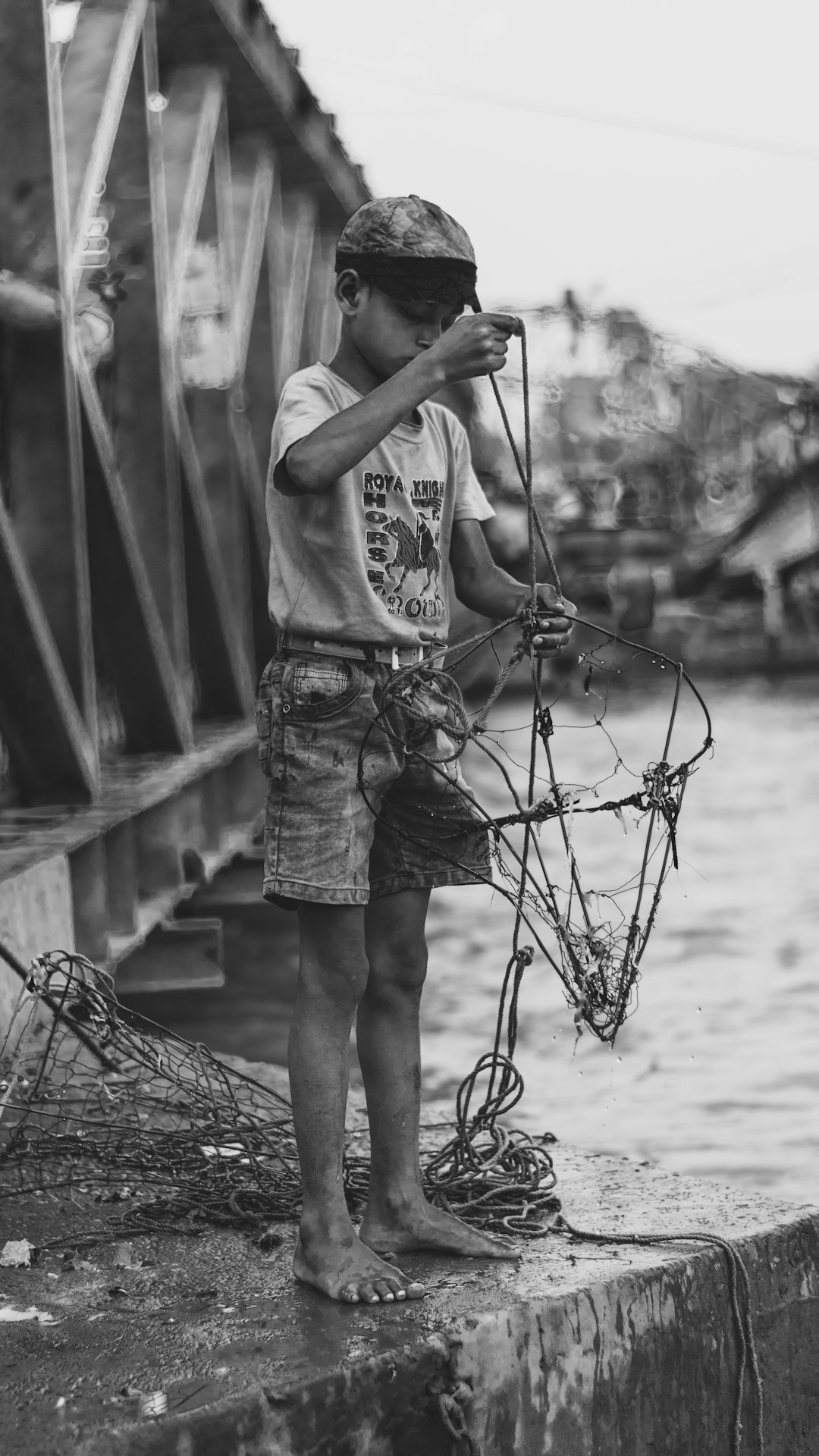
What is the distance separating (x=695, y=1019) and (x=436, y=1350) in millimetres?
4031

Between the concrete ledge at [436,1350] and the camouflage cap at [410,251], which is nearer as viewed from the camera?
the concrete ledge at [436,1350]

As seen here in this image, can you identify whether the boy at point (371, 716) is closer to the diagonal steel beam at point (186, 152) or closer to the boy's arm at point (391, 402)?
the boy's arm at point (391, 402)

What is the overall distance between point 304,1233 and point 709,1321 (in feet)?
2.32

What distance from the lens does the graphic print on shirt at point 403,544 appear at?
Result: 9.28 ft

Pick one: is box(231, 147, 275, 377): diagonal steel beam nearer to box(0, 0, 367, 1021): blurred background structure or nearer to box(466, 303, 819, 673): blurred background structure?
box(0, 0, 367, 1021): blurred background structure

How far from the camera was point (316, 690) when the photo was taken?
2.75 metres

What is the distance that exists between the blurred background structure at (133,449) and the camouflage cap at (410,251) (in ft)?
5.58

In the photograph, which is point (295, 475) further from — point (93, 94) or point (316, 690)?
point (93, 94)

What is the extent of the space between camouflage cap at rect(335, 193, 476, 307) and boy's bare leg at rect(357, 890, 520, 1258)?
100 cm

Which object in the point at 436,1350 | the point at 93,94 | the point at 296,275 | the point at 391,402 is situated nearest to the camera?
the point at 436,1350

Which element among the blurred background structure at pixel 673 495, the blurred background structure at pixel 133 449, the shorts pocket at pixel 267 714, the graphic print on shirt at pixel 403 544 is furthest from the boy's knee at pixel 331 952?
the blurred background structure at pixel 673 495

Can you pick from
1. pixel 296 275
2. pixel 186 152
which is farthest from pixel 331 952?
pixel 296 275

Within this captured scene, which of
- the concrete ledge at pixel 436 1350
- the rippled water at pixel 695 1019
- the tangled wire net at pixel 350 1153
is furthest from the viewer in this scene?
the rippled water at pixel 695 1019

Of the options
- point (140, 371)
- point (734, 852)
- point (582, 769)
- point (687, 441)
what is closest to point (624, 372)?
point (687, 441)
